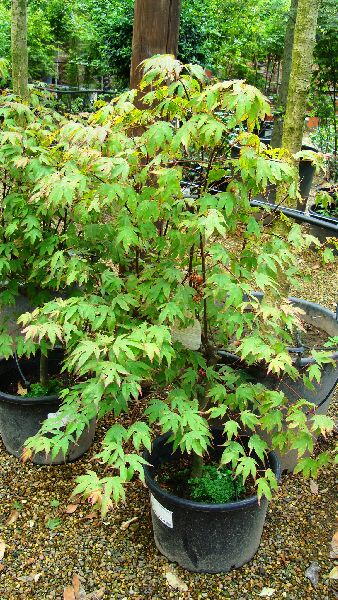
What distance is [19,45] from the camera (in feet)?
18.6

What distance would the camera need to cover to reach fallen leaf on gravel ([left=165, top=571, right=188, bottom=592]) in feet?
8.09

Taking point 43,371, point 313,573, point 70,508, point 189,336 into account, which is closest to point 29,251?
point 43,371

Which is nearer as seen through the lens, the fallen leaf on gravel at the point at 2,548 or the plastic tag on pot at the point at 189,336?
the plastic tag on pot at the point at 189,336

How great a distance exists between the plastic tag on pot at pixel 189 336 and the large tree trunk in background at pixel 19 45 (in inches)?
154

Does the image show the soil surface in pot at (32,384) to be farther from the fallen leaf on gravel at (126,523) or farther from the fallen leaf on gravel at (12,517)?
the fallen leaf on gravel at (126,523)

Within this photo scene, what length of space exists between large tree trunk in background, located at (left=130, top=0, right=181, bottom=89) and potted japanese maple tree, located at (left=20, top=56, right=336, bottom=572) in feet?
3.05

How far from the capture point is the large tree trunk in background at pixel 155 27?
3123 mm

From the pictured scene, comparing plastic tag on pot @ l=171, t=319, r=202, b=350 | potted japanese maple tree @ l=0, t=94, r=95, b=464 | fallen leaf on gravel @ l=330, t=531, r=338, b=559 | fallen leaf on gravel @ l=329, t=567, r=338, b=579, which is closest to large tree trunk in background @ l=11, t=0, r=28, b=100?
potted japanese maple tree @ l=0, t=94, r=95, b=464

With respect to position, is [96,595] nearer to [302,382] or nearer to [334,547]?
[334,547]

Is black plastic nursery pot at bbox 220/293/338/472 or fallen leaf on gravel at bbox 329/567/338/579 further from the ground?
black plastic nursery pot at bbox 220/293/338/472

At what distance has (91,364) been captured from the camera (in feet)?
6.51

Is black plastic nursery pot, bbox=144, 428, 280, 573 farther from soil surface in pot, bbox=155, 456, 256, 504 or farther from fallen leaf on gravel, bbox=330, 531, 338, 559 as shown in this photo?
fallen leaf on gravel, bbox=330, 531, 338, 559

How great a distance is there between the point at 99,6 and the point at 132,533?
10.4 m

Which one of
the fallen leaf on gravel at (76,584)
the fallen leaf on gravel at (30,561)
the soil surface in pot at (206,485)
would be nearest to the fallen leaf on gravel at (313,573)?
the soil surface in pot at (206,485)
